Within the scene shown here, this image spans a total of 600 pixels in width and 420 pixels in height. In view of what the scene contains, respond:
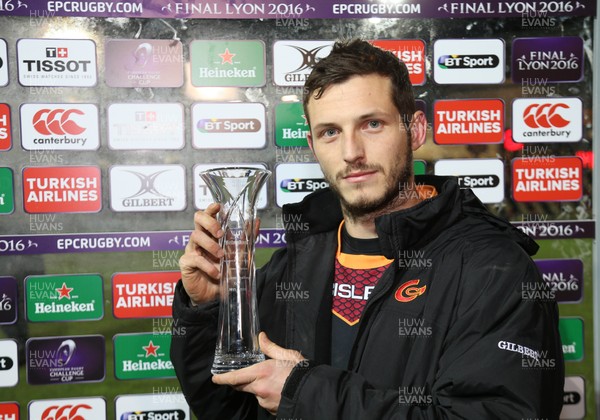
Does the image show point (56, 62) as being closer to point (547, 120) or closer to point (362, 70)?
point (362, 70)

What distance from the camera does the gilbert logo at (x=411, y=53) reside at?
2.02 m

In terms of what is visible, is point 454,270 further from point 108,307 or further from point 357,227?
point 108,307

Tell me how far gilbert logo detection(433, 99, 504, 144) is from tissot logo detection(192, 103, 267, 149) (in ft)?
1.95

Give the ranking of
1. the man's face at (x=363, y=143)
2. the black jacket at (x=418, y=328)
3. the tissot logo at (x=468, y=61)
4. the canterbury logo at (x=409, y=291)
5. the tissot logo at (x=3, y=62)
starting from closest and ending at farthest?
the black jacket at (x=418, y=328), the canterbury logo at (x=409, y=291), the man's face at (x=363, y=143), the tissot logo at (x=3, y=62), the tissot logo at (x=468, y=61)

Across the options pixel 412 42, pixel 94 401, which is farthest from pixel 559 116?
pixel 94 401

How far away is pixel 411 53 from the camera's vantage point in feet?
6.64

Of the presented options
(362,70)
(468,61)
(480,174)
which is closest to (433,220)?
(362,70)

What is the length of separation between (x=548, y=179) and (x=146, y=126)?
136 cm

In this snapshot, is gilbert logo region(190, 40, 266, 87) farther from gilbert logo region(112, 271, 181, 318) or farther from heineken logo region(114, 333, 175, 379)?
heineken logo region(114, 333, 175, 379)

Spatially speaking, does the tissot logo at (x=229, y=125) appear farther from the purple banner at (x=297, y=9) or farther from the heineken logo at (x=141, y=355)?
the heineken logo at (x=141, y=355)

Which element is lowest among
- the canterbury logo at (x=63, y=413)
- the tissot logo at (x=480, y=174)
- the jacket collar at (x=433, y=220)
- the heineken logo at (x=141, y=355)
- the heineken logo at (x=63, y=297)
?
the canterbury logo at (x=63, y=413)

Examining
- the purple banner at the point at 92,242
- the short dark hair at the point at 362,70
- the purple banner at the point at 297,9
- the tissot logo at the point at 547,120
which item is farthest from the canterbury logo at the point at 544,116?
the purple banner at the point at 92,242

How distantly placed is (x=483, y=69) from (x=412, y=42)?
0.26 meters

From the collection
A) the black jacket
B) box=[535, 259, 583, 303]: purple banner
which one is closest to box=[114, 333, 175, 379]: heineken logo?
the black jacket
